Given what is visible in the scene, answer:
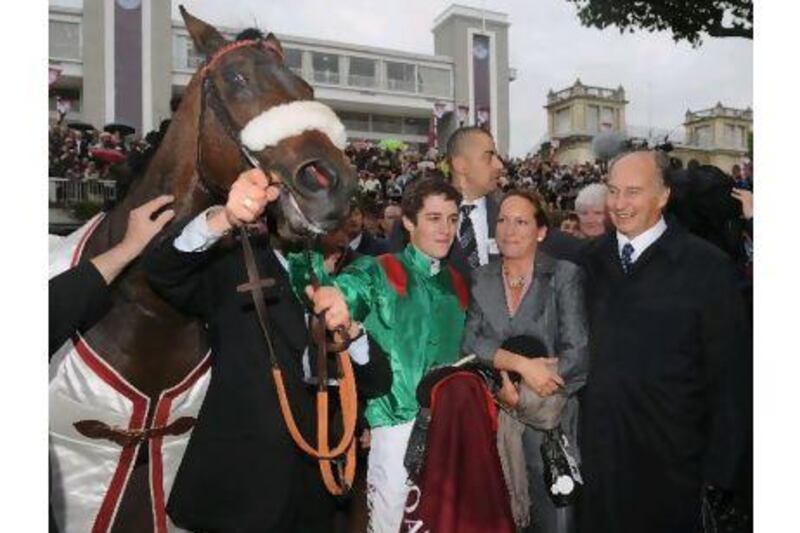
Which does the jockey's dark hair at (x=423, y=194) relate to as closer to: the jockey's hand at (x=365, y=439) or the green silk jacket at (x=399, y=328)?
the green silk jacket at (x=399, y=328)

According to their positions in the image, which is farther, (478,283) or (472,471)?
(478,283)

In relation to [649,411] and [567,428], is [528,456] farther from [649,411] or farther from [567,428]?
[649,411]

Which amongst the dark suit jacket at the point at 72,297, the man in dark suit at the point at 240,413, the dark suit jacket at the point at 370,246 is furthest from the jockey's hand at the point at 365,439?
the dark suit jacket at the point at 370,246

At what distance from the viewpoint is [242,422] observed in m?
2.07

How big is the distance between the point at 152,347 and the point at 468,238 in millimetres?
1857

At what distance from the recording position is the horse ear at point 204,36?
89.1 inches

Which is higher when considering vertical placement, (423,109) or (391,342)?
(423,109)

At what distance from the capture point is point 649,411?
8.36 feet

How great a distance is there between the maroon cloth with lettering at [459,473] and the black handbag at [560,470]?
0.18 metres

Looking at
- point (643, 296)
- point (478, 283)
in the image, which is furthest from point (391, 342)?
point (643, 296)

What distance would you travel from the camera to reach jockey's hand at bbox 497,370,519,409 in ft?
8.57

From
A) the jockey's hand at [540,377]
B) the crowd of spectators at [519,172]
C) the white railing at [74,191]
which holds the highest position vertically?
the crowd of spectators at [519,172]
